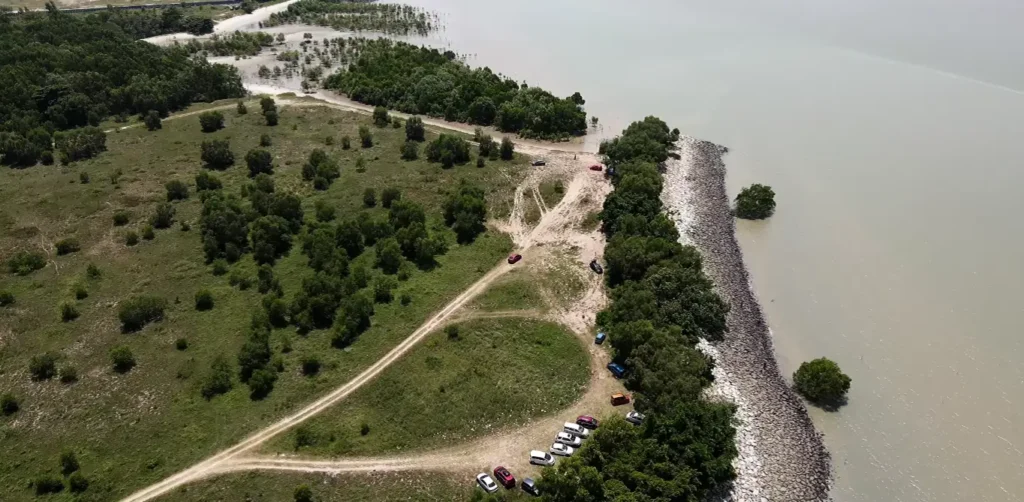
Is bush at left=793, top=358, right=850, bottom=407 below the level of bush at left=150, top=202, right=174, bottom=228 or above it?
above

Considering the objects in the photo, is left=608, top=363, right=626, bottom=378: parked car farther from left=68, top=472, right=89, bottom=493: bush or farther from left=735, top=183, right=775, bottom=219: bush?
left=68, top=472, right=89, bottom=493: bush

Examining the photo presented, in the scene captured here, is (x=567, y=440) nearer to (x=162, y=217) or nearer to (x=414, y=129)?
(x=162, y=217)

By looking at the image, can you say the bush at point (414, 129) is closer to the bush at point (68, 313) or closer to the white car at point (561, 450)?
the bush at point (68, 313)

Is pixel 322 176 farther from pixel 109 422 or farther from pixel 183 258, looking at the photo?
pixel 109 422

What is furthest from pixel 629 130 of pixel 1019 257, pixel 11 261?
pixel 11 261

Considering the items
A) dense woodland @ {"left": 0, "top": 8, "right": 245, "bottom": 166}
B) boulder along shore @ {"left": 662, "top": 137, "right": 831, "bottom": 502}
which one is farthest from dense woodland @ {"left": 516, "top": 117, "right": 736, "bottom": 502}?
dense woodland @ {"left": 0, "top": 8, "right": 245, "bottom": 166}
